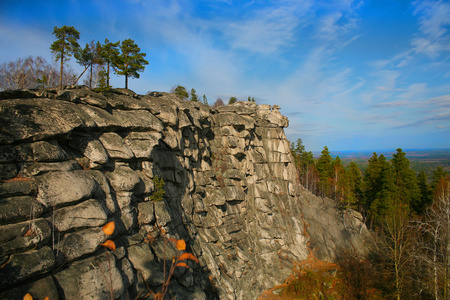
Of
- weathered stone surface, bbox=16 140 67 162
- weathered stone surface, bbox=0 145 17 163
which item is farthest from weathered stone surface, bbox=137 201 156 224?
weathered stone surface, bbox=0 145 17 163

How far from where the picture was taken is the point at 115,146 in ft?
44.6

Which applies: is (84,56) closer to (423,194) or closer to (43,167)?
(43,167)

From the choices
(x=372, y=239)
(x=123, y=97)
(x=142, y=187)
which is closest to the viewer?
(x=142, y=187)

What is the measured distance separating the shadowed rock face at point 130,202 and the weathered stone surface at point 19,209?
0.12 feet

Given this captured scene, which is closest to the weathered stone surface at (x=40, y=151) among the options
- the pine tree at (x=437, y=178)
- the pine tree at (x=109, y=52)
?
the pine tree at (x=109, y=52)

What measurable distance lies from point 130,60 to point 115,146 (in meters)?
11.5

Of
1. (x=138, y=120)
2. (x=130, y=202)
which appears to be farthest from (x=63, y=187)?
(x=138, y=120)

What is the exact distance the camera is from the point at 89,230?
396 inches

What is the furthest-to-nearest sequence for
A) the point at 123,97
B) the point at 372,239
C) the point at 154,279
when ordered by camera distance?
the point at 372,239, the point at 123,97, the point at 154,279

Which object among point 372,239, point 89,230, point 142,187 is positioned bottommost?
point 372,239

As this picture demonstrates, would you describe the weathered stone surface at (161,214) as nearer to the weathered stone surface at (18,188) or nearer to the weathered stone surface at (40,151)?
the weathered stone surface at (40,151)

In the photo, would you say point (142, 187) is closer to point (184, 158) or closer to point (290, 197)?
point (184, 158)

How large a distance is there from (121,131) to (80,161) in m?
3.73

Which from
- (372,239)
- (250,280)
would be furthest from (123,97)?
(372,239)
